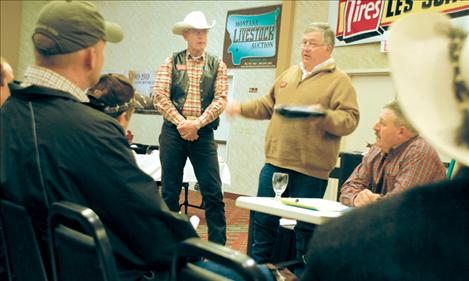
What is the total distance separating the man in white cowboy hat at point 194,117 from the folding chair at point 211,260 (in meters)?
2.34

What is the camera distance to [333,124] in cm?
274

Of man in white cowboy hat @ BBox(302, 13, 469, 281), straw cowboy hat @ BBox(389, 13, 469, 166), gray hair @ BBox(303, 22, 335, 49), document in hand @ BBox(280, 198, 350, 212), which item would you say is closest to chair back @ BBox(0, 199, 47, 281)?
man in white cowboy hat @ BBox(302, 13, 469, 281)

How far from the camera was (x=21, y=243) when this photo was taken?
131cm

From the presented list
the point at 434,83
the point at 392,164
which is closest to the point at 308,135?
the point at 392,164

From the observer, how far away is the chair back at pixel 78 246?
106 centimetres

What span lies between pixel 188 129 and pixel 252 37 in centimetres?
470

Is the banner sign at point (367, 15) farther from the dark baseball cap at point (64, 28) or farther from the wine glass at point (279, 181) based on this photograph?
the dark baseball cap at point (64, 28)

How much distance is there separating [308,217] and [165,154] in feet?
5.77

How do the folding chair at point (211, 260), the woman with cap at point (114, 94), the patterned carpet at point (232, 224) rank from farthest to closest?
the patterned carpet at point (232, 224), the woman with cap at point (114, 94), the folding chair at point (211, 260)

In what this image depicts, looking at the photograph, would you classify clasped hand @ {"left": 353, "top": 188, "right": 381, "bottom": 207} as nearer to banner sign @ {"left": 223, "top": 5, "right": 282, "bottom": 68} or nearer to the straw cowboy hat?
the straw cowboy hat

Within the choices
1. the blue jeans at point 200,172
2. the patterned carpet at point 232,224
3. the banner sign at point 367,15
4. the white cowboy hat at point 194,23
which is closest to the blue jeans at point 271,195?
the blue jeans at point 200,172

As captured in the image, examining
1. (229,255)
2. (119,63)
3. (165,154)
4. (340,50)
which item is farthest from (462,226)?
(119,63)

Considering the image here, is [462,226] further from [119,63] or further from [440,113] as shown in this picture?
[119,63]

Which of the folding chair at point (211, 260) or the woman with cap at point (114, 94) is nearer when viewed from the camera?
the folding chair at point (211, 260)
